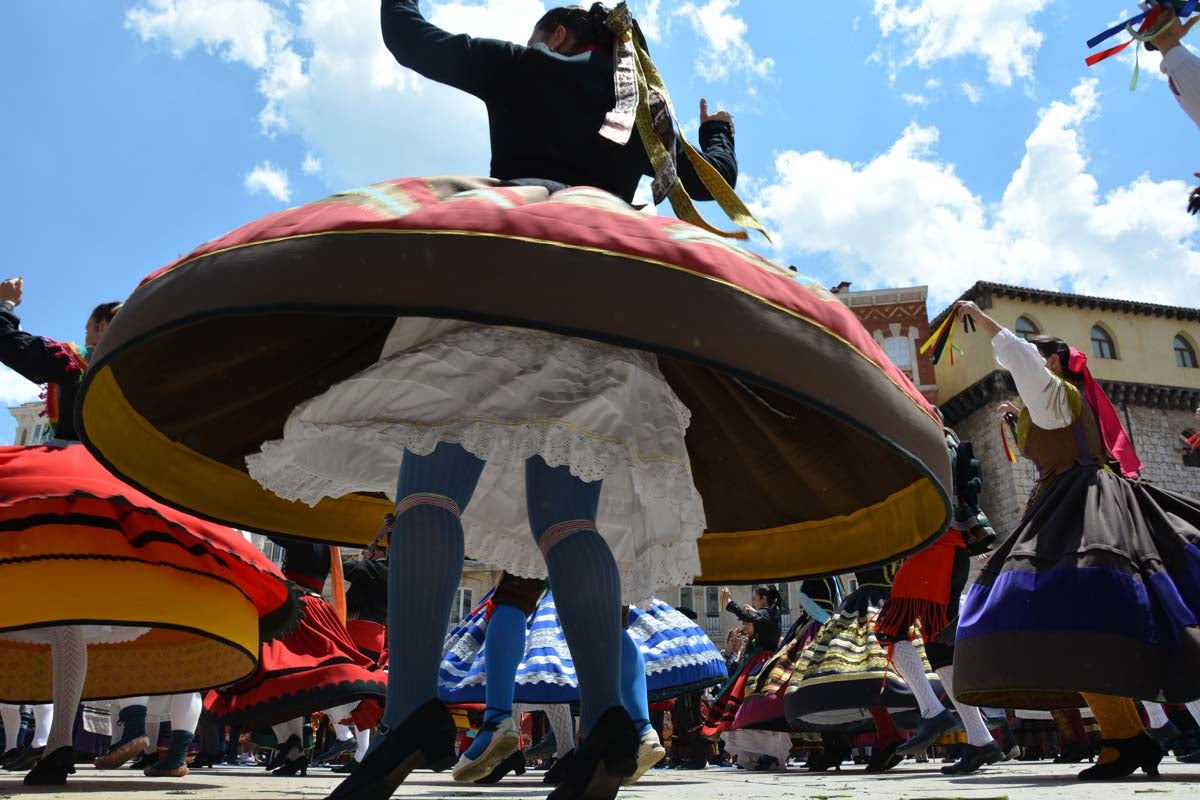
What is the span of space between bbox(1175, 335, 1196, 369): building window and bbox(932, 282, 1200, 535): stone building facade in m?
0.04

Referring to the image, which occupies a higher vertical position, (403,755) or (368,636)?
(368,636)

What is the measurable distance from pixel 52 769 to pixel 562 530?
2.05 meters

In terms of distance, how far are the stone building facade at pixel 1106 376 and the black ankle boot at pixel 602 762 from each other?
31.1 meters

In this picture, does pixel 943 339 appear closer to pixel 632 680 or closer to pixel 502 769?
pixel 632 680

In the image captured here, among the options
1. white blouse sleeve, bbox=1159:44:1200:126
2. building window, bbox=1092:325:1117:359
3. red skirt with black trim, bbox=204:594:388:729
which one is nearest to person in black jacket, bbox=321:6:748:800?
white blouse sleeve, bbox=1159:44:1200:126

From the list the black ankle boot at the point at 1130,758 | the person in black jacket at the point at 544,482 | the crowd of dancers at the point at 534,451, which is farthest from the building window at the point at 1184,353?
the person in black jacket at the point at 544,482

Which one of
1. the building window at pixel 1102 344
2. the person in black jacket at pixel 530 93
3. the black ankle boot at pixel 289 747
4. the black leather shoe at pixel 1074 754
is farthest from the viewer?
the building window at pixel 1102 344

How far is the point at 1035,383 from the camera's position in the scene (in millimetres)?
3672

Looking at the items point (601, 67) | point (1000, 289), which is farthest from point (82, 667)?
point (1000, 289)

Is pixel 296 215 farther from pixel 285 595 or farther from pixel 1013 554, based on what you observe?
pixel 1013 554

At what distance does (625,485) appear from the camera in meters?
2.38

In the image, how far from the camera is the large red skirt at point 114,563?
264 centimetres

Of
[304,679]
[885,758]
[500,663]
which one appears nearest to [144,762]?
[304,679]

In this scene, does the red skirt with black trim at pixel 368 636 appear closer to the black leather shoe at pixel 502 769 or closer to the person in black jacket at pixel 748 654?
the black leather shoe at pixel 502 769
